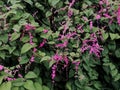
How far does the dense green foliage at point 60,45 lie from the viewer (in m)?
2.97

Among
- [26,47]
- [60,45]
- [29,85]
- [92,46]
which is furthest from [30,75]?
[92,46]

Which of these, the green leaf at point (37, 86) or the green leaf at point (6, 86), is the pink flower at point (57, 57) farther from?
the green leaf at point (6, 86)

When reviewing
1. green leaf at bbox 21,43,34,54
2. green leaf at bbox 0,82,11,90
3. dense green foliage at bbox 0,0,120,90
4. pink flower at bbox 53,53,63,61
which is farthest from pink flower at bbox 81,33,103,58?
green leaf at bbox 0,82,11,90

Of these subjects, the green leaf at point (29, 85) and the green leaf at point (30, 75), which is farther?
the green leaf at point (30, 75)

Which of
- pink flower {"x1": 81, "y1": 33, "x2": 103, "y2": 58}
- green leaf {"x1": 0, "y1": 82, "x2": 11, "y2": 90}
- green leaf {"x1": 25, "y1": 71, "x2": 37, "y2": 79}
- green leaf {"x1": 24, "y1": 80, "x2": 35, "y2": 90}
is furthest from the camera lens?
pink flower {"x1": 81, "y1": 33, "x2": 103, "y2": 58}

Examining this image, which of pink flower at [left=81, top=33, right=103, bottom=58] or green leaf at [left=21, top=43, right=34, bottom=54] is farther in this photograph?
pink flower at [left=81, top=33, right=103, bottom=58]

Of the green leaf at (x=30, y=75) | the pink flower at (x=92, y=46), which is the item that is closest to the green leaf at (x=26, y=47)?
the green leaf at (x=30, y=75)

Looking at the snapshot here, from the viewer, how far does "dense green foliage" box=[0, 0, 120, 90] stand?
9.76 feet

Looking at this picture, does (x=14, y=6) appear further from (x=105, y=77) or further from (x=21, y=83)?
(x=105, y=77)

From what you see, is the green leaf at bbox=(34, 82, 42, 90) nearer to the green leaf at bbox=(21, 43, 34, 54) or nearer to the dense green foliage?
the dense green foliage

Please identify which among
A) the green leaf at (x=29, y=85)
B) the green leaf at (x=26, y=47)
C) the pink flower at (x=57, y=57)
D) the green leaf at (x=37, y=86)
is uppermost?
the green leaf at (x=26, y=47)

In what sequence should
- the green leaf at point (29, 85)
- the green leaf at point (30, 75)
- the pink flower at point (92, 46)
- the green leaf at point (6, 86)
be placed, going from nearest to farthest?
the green leaf at point (6, 86)
the green leaf at point (29, 85)
the green leaf at point (30, 75)
the pink flower at point (92, 46)

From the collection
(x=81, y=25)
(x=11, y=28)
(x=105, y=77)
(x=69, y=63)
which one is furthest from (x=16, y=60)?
(x=105, y=77)

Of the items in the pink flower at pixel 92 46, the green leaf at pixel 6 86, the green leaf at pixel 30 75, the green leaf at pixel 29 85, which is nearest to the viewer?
the green leaf at pixel 6 86
